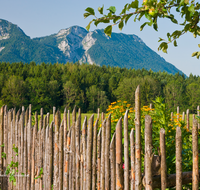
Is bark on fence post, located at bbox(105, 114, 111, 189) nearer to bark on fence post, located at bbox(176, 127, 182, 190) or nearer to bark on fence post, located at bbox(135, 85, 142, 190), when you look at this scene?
bark on fence post, located at bbox(135, 85, 142, 190)

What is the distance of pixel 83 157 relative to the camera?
2850 mm

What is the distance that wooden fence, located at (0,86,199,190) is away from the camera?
1930 mm

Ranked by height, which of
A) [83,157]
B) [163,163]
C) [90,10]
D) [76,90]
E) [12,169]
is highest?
[76,90]

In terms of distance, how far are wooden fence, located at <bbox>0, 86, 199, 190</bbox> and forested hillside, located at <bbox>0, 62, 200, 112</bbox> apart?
38.9 m

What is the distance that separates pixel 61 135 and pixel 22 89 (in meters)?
42.0

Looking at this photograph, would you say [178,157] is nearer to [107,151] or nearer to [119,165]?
[119,165]

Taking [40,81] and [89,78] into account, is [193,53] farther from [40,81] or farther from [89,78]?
[89,78]

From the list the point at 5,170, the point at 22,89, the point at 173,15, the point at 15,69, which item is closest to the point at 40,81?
the point at 22,89

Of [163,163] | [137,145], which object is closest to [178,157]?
[163,163]

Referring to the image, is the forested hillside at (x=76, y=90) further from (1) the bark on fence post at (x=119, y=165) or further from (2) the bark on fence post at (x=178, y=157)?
(2) the bark on fence post at (x=178, y=157)

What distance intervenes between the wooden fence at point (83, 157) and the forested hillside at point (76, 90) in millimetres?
38864

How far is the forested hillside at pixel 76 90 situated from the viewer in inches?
1690

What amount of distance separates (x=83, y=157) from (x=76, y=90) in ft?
152

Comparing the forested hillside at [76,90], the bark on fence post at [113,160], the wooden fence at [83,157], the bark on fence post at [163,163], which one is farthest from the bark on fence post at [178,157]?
the forested hillside at [76,90]
